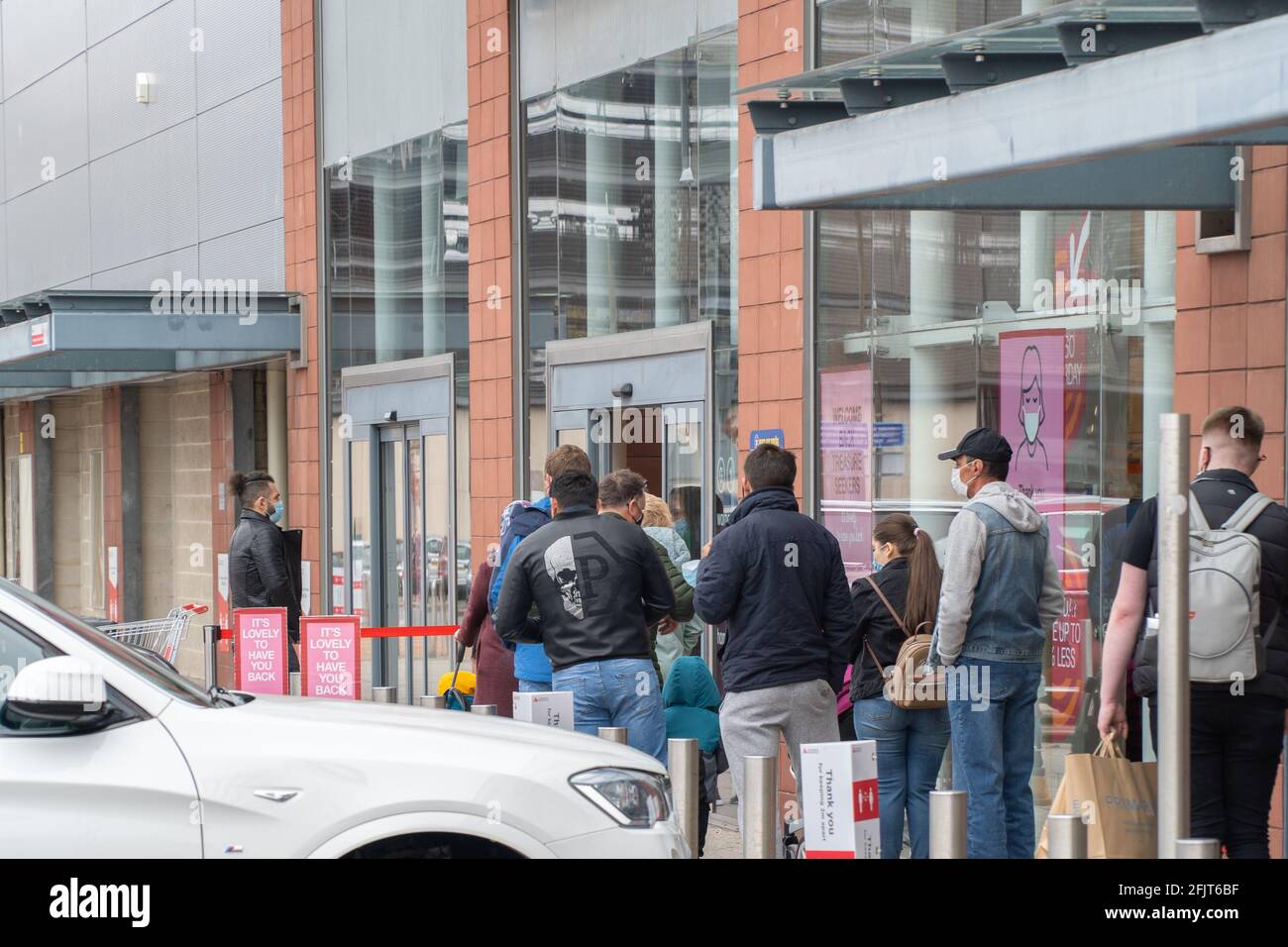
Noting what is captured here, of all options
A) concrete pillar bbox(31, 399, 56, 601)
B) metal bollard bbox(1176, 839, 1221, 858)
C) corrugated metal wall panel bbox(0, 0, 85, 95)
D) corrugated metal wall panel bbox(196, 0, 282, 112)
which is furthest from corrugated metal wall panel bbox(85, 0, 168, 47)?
metal bollard bbox(1176, 839, 1221, 858)

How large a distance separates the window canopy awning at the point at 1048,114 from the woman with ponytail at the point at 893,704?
159 centimetres

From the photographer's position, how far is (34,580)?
29.3 metres

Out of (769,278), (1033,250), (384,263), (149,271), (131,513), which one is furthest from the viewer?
(131,513)

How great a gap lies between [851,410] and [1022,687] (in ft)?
10.9

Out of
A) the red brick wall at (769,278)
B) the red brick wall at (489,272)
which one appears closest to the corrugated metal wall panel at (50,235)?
the red brick wall at (489,272)

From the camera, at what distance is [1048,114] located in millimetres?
6258

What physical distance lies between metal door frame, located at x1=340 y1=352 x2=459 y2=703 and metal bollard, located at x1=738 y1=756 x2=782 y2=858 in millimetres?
9488

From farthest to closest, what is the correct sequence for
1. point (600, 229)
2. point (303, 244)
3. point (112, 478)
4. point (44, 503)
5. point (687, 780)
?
point (44, 503) < point (112, 478) < point (303, 244) < point (600, 229) < point (687, 780)

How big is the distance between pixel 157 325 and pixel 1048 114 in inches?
493

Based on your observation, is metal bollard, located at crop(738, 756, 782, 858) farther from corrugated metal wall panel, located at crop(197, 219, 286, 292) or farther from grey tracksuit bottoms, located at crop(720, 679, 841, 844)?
corrugated metal wall panel, located at crop(197, 219, 286, 292)

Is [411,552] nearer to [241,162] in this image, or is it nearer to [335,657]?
[241,162]

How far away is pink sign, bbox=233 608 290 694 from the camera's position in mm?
9672

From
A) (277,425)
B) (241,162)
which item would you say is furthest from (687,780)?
(241,162)

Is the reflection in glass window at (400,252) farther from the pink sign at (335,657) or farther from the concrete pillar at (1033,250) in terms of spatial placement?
the concrete pillar at (1033,250)
